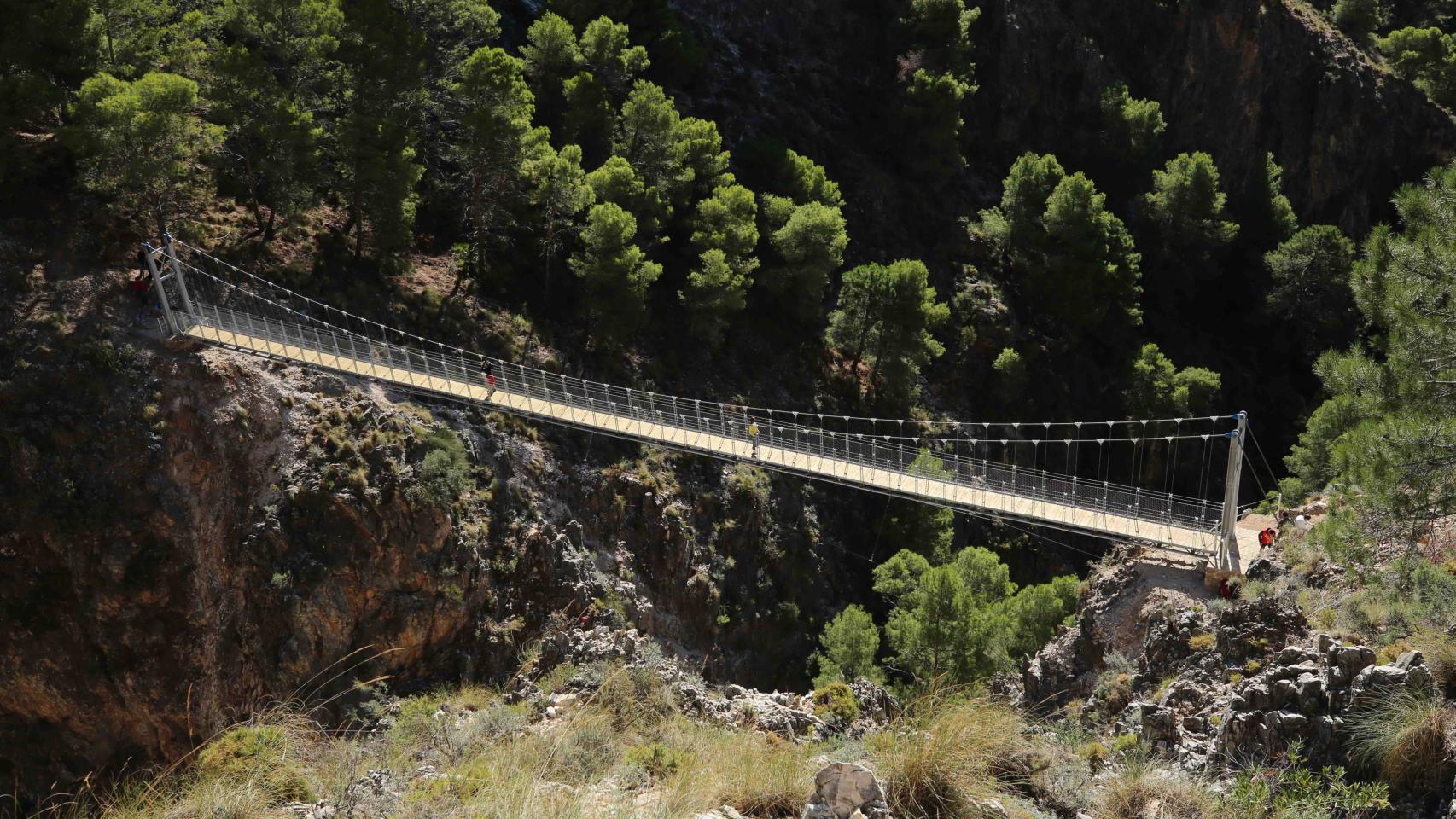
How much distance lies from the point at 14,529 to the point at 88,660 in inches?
104

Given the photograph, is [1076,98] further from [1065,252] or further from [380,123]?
[380,123]

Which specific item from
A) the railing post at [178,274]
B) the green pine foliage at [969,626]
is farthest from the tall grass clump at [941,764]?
the railing post at [178,274]

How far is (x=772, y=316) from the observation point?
32.9 metres

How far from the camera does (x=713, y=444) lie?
22.4m

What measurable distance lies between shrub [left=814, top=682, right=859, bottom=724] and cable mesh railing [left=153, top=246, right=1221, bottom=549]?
7.22 meters

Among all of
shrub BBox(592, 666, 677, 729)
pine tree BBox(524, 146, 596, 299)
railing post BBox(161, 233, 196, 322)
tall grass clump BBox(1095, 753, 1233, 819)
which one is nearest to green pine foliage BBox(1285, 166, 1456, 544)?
tall grass clump BBox(1095, 753, 1233, 819)

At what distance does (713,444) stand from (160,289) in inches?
444

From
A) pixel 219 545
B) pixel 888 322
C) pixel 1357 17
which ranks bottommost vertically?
pixel 219 545

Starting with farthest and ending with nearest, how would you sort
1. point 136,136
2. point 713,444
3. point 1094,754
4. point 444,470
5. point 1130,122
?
point 1130,122 → point 713,444 → point 444,470 → point 136,136 → point 1094,754

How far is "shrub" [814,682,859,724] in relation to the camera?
41.5ft

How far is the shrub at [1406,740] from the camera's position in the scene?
7.47 m

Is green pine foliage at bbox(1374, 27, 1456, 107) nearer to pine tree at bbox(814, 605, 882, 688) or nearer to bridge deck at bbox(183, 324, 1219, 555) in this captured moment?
pine tree at bbox(814, 605, 882, 688)

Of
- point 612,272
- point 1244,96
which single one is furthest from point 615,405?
point 1244,96

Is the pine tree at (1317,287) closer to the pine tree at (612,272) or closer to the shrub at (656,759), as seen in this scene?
the pine tree at (612,272)
